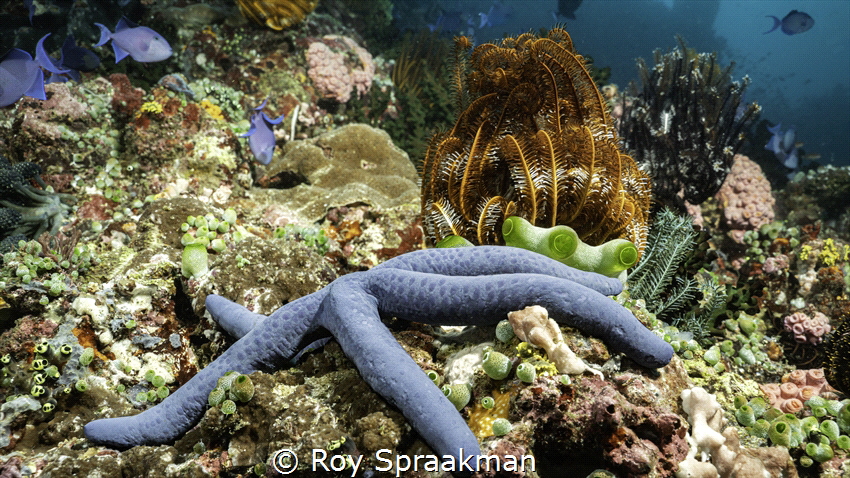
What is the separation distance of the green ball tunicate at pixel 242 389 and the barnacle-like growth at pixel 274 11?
327 inches

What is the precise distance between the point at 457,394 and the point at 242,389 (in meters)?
1.09

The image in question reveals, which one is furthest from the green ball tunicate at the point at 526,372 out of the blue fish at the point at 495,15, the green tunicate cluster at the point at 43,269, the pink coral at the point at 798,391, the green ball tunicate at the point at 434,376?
the blue fish at the point at 495,15

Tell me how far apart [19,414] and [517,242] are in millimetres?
3291

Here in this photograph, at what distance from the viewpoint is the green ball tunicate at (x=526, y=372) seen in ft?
6.66

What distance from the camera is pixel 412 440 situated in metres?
2.04

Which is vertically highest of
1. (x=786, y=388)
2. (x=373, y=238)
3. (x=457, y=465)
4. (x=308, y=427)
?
(x=786, y=388)

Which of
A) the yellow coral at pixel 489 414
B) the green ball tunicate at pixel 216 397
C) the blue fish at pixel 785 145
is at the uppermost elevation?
the blue fish at pixel 785 145

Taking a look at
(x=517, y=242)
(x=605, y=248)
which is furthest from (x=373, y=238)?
(x=605, y=248)

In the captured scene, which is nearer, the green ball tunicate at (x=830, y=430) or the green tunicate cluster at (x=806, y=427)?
the green tunicate cluster at (x=806, y=427)

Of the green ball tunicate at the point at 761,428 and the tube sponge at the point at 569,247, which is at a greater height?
the tube sponge at the point at 569,247

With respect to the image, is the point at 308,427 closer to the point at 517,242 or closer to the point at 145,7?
the point at 517,242

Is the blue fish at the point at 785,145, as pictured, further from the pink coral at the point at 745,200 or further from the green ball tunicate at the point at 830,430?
the green ball tunicate at the point at 830,430

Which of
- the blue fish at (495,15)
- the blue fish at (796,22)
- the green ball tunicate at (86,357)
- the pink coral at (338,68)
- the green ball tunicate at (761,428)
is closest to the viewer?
the green ball tunicate at (761,428)

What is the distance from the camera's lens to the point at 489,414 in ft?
7.14
